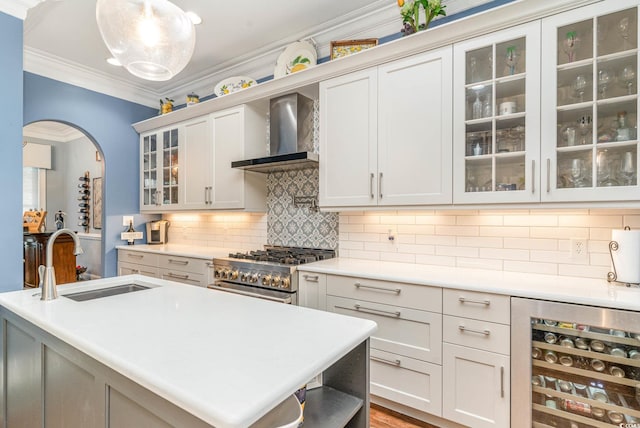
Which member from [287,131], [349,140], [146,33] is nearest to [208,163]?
[287,131]

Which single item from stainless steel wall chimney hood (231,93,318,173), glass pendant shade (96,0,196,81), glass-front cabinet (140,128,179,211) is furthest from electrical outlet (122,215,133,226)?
glass pendant shade (96,0,196,81)

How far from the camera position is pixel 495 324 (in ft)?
5.74

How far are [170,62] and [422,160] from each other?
1.60m

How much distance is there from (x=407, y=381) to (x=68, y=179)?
720 cm

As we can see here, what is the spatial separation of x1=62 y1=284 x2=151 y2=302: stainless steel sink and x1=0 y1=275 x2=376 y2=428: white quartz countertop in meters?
0.12

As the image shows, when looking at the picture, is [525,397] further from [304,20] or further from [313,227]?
[304,20]

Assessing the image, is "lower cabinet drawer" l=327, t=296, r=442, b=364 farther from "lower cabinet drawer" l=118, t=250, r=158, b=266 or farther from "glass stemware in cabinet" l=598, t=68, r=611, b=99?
"lower cabinet drawer" l=118, t=250, r=158, b=266

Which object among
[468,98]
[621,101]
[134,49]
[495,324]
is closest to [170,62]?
[134,49]

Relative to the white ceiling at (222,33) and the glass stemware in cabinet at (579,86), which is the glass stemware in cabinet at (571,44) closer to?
the glass stemware in cabinet at (579,86)

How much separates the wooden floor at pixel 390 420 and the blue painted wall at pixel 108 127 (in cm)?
355

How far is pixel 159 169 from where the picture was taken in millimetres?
4074

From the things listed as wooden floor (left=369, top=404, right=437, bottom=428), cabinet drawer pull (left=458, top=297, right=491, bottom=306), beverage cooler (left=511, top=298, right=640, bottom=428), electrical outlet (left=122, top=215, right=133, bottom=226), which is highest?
electrical outlet (left=122, top=215, right=133, bottom=226)

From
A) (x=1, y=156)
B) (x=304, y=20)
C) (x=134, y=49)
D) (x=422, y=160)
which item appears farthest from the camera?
(x=304, y=20)

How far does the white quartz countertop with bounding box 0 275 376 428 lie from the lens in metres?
0.72
